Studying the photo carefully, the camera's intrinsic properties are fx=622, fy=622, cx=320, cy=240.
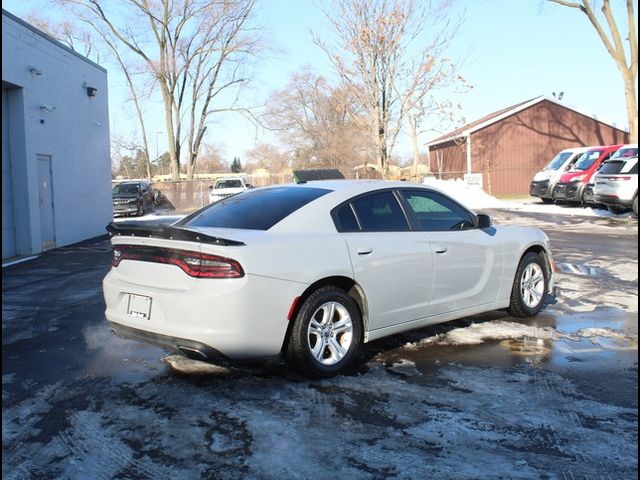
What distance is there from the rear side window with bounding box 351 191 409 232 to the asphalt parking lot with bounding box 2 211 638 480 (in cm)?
110

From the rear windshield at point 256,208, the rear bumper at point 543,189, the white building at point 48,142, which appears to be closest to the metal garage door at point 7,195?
the white building at point 48,142

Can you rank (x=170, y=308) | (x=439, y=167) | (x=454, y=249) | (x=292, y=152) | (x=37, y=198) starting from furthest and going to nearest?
(x=292, y=152) → (x=439, y=167) → (x=37, y=198) → (x=454, y=249) → (x=170, y=308)

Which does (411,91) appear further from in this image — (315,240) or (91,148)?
(315,240)

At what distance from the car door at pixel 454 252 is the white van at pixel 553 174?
19742 millimetres

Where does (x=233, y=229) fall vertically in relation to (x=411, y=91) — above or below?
below

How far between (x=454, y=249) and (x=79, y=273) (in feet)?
23.8

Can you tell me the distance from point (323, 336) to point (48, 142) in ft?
39.5

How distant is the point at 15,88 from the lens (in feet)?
42.8

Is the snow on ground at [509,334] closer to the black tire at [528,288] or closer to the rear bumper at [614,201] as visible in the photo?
the black tire at [528,288]

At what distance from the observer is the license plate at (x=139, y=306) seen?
453cm

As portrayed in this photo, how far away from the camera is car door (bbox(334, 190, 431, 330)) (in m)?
4.92

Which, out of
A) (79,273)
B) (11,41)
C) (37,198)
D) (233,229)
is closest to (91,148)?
(37,198)

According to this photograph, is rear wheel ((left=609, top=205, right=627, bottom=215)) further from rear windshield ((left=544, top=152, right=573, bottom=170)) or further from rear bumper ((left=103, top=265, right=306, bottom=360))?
rear bumper ((left=103, top=265, right=306, bottom=360))

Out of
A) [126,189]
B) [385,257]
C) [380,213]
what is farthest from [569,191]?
[385,257]
